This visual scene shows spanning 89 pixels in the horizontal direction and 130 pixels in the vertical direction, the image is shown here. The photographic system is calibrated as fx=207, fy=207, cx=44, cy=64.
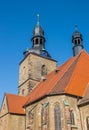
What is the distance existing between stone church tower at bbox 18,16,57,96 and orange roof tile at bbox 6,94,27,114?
2.92 meters

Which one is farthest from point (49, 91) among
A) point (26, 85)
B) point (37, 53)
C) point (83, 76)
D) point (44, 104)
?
point (37, 53)

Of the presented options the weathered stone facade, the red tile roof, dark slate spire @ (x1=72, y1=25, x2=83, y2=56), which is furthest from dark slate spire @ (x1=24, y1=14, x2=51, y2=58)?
the red tile roof

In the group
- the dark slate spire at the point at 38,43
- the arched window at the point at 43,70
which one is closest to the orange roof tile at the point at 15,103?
the arched window at the point at 43,70

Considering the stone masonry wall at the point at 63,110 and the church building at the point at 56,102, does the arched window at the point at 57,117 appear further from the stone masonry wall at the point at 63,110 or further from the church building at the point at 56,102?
the stone masonry wall at the point at 63,110

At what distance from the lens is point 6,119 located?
858 inches

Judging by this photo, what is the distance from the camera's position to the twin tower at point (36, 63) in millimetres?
27419

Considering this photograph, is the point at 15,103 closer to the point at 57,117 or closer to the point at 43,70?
the point at 57,117

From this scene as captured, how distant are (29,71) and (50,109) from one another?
11.6 meters

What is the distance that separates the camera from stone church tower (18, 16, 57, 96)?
2817 cm

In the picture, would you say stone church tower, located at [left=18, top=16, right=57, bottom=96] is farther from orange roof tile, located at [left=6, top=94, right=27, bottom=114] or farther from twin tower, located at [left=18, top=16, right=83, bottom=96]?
orange roof tile, located at [left=6, top=94, right=27, bottom=114]

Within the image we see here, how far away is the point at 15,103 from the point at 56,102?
289 inches

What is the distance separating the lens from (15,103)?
23.4 meters

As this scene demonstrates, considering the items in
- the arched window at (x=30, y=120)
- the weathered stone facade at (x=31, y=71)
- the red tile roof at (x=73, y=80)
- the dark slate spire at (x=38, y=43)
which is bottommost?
the arched window at (x=30, y=120)

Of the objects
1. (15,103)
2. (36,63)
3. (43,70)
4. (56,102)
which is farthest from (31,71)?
(56,102)
